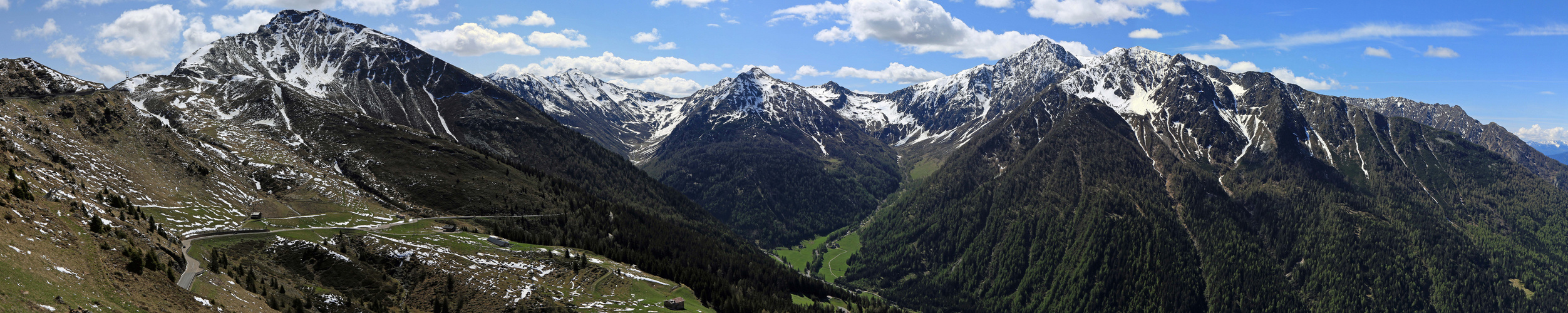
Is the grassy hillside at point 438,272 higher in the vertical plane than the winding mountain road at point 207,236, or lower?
lower

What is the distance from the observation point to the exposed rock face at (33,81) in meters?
134

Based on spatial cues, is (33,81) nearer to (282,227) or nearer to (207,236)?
(282,227)

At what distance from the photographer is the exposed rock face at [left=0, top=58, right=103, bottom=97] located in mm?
134125

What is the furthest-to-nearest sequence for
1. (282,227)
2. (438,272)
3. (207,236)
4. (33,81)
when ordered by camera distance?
(33,81)
(282,227)
(438,272)
(207,236)

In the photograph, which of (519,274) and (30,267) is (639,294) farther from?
(30,267)

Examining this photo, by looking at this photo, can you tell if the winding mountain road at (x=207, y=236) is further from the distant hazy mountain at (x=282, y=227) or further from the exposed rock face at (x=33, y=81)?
the exposed rock face at (x=33, y=81)

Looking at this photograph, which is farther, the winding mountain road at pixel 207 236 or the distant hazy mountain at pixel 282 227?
the winding mountain road at pixel 207 236

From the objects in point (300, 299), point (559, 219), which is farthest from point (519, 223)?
point (300, 299)

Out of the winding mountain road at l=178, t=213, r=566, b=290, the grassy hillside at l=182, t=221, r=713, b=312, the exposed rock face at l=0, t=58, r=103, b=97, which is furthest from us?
the exposed rock face at l=0, t=58, r=103, b=97

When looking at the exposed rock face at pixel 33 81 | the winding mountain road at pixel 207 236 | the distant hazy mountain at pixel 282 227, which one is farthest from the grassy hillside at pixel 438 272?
the exposed rock face at pixel 33 81

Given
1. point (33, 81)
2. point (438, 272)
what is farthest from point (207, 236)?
point (33, 81)

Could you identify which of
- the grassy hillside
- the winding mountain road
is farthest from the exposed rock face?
the grassy hillside

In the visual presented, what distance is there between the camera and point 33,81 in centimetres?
14025

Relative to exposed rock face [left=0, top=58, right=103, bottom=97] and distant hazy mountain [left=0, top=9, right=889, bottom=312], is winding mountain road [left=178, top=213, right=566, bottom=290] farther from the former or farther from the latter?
exposed rock face [left=0, top=58, right=103, bottom=97]
